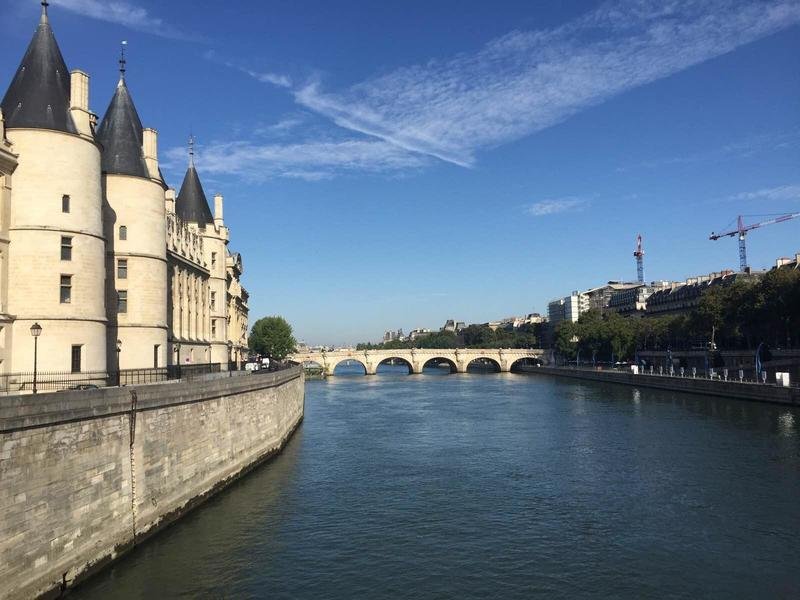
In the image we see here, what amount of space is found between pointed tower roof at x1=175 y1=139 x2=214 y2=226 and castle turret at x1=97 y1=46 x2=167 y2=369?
63.1 feet

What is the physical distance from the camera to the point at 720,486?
1069 inches

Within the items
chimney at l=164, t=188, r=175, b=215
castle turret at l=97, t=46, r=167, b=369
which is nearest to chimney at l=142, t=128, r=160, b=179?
castle turret at l=97, t=46, r=167, b=369

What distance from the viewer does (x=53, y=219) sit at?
24.2 meters

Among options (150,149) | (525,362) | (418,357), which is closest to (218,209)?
(150,149)

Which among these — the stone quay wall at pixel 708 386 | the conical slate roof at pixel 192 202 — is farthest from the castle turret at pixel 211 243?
the stone quay wall at pixel 708 386

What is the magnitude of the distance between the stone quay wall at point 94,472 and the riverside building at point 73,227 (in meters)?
5.64

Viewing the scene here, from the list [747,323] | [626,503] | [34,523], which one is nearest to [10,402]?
[34,523]

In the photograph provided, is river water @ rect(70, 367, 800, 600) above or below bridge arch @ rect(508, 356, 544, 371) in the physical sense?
below

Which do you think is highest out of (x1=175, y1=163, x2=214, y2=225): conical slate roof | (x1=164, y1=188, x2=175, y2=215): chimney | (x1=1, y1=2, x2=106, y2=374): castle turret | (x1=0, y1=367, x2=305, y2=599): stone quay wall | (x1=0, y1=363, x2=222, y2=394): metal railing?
(x1=175, y1=163, x2=214, y2=225): conical slate roof

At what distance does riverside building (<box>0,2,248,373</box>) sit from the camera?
23844 mm

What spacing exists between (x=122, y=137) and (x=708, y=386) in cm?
5822

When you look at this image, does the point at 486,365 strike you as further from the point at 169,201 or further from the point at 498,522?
the point at 498,522

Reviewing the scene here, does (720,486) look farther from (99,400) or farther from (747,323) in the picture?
(747,323)

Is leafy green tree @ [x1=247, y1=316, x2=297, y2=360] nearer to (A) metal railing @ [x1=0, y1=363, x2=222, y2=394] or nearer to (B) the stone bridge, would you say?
(B) the stone bridge
